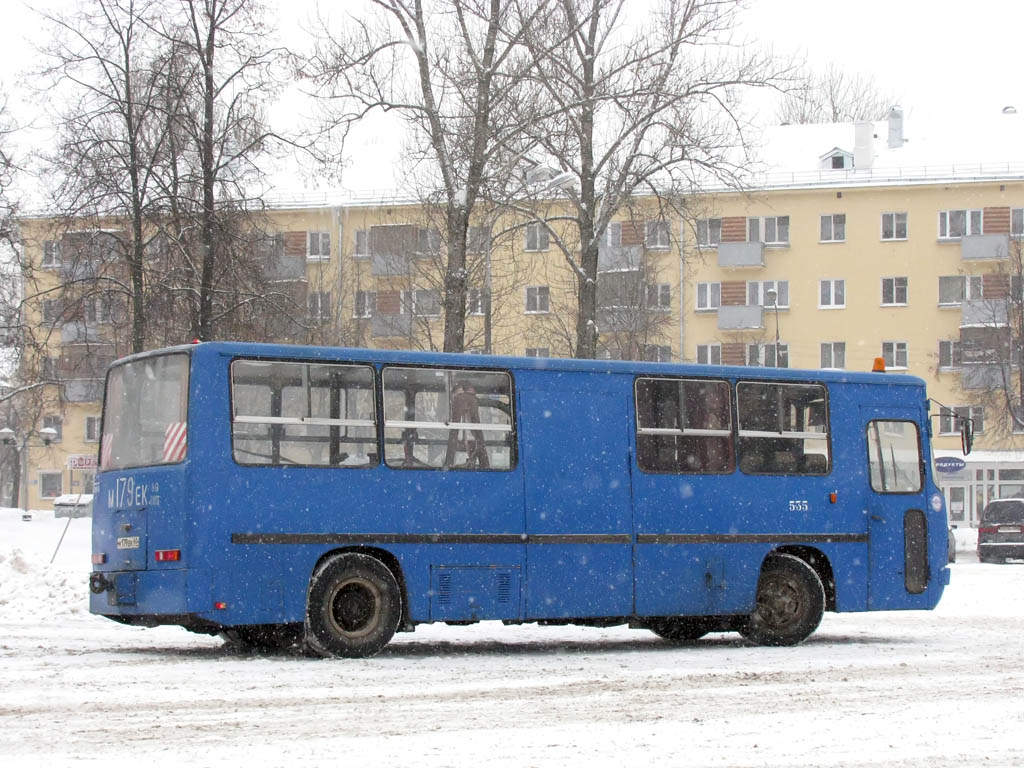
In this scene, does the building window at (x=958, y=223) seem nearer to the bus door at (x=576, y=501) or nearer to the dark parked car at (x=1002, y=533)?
the dark parked car at (x=1002, y=533)

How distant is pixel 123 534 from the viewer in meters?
14.7

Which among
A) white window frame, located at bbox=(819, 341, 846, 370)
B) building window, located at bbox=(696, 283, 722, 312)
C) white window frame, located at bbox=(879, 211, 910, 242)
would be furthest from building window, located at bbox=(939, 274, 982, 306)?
building window, located at bbox=(696, 283, 722, 312)

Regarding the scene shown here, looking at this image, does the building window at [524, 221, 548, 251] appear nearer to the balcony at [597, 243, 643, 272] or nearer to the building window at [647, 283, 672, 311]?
the balcony at [597, 243, 643, 272]

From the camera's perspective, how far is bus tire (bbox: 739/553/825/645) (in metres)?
16.9

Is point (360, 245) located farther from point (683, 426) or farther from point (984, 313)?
point (683, 426)

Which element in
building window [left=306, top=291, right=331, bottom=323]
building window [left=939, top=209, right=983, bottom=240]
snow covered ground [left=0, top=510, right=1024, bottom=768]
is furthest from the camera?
building window [left=939, top=209, right=983, bottom=240]

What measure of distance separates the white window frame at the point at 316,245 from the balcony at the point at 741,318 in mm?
16571

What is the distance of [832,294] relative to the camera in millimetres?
68062

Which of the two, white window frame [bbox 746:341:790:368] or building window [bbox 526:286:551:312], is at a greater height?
building window [bbox 526:286:551:312]

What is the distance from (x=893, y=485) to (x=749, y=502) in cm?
205

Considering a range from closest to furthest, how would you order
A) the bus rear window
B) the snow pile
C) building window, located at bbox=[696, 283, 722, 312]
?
the bus rear window, the snow pile, building window, located at bbox=[696, 283, 722, 312]

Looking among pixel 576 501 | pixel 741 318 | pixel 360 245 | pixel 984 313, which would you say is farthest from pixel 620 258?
pixel 576 501

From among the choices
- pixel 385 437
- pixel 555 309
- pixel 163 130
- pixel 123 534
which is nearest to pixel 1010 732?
pixel 385 437

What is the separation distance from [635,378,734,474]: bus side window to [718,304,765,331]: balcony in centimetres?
5172
